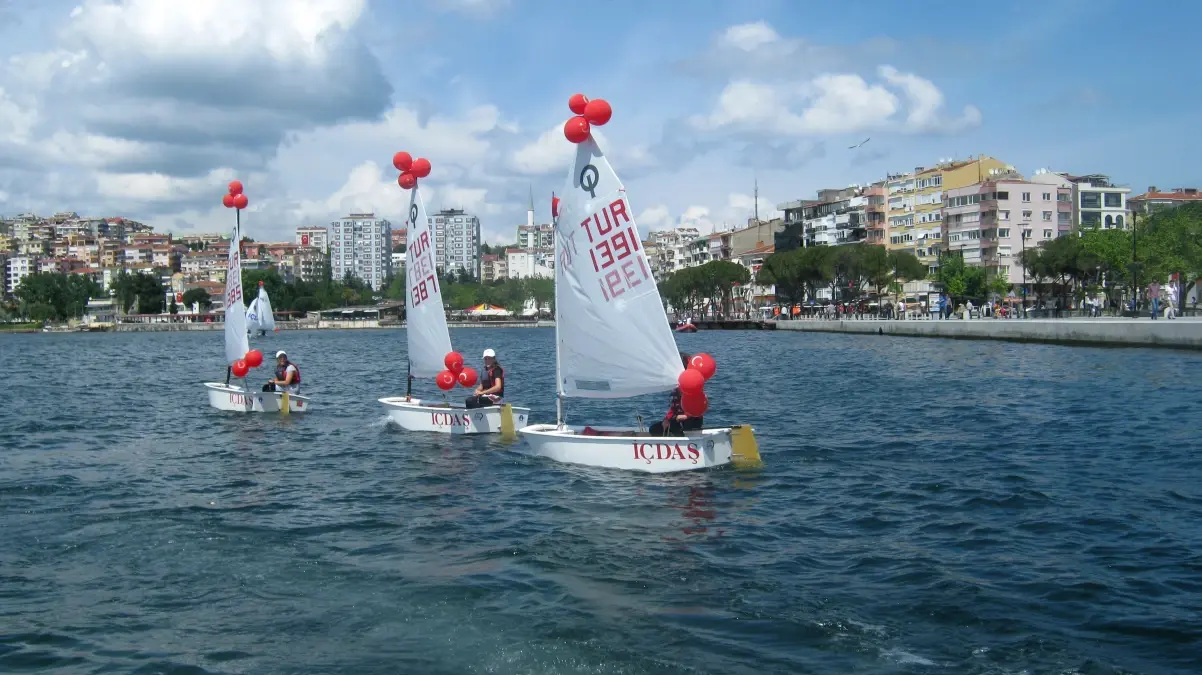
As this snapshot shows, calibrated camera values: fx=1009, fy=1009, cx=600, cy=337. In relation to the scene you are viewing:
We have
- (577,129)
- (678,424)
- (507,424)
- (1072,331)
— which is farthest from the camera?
(1072,331)

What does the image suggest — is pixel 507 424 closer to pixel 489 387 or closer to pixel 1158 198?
pixel 489 387

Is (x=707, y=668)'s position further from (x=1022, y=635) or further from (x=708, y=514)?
(x=708, y=514)

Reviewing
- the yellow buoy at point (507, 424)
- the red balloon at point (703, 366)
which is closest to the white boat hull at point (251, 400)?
the yellow buoy at point (507, 424)

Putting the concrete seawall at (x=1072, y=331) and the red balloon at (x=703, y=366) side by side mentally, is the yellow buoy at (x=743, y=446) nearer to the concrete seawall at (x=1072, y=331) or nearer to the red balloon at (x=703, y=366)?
the red balloon at (x=703, y=366)

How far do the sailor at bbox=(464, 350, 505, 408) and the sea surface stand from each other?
107 cm

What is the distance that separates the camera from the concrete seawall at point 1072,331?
156 feet

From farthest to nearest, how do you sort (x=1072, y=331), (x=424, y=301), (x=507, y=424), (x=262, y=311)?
(x=262, y=311) → (x=1072, y=331) → (x=424, y=301) → (x=507, y=424)

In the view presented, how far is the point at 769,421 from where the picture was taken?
1029 inches

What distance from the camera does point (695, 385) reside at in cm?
1644

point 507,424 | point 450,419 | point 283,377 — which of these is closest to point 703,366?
point 507,424

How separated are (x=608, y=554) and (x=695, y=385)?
464 cm

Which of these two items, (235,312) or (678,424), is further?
(235,312)

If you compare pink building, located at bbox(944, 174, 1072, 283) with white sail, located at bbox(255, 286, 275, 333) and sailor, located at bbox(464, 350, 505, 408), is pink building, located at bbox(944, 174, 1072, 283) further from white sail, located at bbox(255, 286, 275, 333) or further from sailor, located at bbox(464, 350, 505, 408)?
sailor, located at bbox(464, 350, 505, 408)

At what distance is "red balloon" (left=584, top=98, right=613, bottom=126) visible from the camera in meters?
17.1
